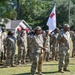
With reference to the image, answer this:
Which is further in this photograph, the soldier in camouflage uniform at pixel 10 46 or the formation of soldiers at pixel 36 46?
the soldier in camouflage uniform at pixel 10 46

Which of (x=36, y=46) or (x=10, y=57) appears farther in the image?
(x=10, y=57)

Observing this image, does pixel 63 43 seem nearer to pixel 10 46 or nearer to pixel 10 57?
pixel 10 46

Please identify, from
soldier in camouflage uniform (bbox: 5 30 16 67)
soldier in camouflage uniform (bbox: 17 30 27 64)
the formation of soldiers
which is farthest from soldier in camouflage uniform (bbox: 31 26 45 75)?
soldier in camouflage uniform (bbox: 17 30 27 64)

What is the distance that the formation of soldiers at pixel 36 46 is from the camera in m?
12.4

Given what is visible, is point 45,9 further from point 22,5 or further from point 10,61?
point 10,61

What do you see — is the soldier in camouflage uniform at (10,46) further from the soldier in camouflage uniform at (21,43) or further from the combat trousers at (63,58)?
the combat trousers at (63,58)

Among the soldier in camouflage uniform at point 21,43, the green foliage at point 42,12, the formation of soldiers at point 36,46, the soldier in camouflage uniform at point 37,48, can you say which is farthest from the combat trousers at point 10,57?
the green foliage at point 42,12

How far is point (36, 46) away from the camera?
12.4 metres

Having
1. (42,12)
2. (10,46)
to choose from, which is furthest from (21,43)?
(42,12)

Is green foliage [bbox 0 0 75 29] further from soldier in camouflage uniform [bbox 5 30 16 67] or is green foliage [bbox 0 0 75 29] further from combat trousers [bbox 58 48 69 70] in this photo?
combat trousers [bbox 58 48 69 70]

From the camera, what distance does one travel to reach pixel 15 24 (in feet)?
186

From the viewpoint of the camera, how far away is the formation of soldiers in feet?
40.7

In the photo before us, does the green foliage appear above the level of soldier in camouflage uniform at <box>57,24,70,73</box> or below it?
above

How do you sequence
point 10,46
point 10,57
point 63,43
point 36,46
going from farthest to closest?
point 10,57 → point 10,46 → point 63,43 → point 36,46
